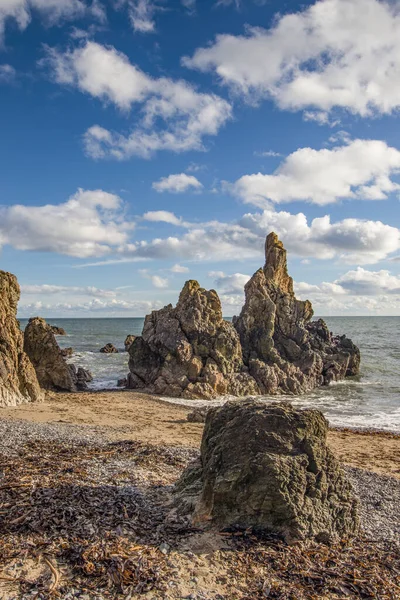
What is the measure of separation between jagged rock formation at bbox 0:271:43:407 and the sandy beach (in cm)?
942

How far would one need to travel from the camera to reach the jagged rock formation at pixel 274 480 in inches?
289

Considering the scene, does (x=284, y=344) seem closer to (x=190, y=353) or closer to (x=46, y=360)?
(x=190, y=353)

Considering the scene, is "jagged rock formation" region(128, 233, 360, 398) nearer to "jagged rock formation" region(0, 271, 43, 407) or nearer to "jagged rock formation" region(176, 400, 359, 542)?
"jagged rock formation" region(0, 271, 43, 407)

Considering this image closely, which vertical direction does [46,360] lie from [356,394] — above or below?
above

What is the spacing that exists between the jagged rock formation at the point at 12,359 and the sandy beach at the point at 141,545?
9422mm

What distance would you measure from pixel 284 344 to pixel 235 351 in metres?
7.42

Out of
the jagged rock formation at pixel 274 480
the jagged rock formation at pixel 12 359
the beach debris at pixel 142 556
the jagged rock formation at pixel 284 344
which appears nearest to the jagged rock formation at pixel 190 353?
the jagged rock formation at pixel 284 344

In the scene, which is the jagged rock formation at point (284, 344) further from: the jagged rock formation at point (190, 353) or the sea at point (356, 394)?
the jagged rock formation at point (190, 353)

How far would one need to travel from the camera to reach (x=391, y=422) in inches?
874

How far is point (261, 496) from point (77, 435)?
8.59 meters

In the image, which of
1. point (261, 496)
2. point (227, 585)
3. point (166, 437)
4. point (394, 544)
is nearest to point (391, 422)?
point (166, 437)

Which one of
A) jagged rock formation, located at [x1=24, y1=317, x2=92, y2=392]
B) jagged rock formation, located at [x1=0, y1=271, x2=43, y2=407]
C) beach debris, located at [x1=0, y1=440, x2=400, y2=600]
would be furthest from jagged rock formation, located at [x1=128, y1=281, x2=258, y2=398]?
beach debris, located at [x1=0, y1=440, x2=400, y2=600]

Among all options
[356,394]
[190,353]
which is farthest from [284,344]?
[190,353]

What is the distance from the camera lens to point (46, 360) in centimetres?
2766
